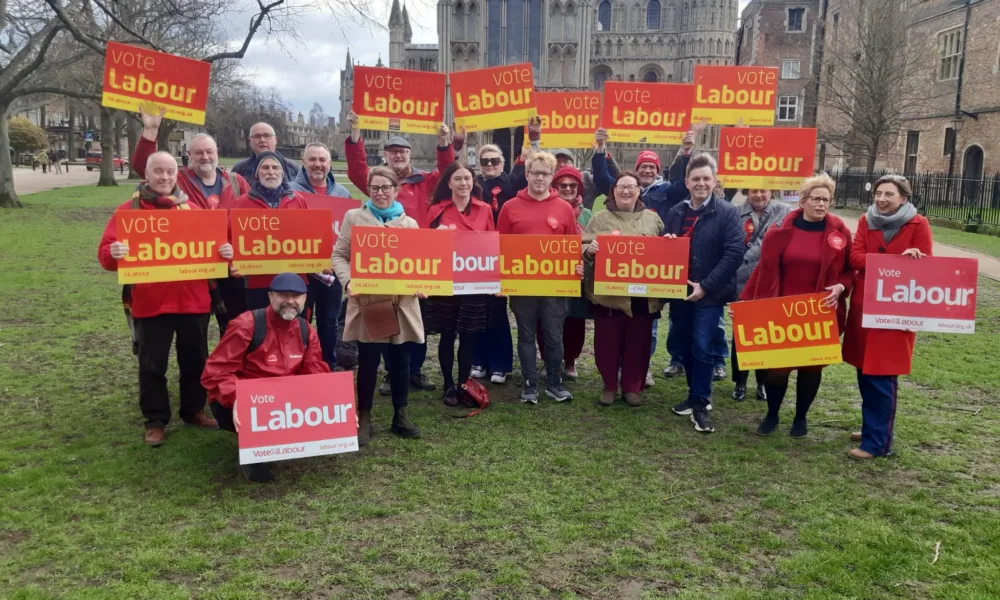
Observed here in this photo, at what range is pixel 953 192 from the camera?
28.7 m

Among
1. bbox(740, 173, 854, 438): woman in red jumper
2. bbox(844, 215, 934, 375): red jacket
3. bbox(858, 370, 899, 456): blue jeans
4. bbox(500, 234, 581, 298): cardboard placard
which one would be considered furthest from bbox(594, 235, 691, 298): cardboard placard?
bbox(858, 370, 899, 456): blue jeans

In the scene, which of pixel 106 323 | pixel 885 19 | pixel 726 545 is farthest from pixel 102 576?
pixel 885 19

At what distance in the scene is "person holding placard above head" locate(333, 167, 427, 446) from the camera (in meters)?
5.77

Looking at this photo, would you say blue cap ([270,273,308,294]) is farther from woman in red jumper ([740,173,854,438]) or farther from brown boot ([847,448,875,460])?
brown boot ([847,448,875,460])

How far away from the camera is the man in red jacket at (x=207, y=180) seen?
5914 mm

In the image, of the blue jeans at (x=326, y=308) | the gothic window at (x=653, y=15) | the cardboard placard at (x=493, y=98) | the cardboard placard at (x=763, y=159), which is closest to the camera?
the blue jeans at (x=326, y=308)

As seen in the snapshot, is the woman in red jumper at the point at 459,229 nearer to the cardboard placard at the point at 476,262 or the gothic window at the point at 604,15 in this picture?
the cardboard placard at the point at 476,262

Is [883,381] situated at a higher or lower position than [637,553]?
higher

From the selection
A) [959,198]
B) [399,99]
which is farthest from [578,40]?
[399,99]

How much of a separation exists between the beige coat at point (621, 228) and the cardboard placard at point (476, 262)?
916 mm

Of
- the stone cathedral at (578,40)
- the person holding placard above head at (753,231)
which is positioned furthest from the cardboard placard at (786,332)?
the stone cathedral at (578,40)

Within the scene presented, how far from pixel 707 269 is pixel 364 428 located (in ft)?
11.2

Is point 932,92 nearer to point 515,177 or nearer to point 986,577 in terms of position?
point 515,177

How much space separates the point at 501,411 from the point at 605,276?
1.66m
